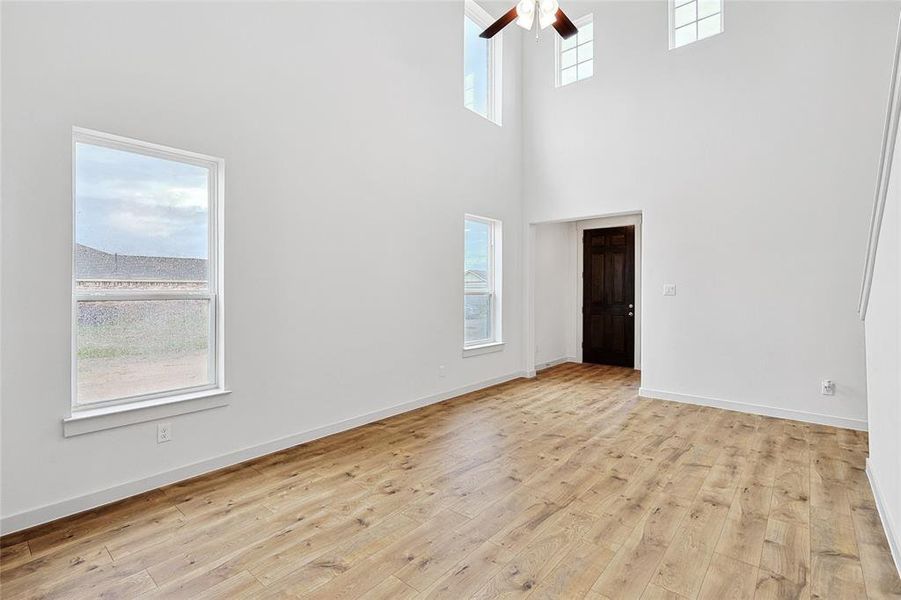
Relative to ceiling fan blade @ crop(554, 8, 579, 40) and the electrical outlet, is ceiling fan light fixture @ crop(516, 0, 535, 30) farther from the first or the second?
the electrical outlet

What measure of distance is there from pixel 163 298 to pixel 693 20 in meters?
5.98

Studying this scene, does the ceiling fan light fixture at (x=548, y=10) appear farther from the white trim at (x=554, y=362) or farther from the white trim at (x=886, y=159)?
the white trim at (x=554, y=362)

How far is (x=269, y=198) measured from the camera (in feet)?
11.0

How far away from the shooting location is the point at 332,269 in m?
3.79

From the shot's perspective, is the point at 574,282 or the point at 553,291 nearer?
the point at 553,291

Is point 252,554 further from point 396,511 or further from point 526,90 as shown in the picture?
point 526,90

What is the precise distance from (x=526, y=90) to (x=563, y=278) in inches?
122

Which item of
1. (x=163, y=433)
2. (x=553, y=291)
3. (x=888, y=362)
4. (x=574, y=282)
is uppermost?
(x=574, y=282)

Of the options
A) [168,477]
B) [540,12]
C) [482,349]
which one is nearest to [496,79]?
[540,12]

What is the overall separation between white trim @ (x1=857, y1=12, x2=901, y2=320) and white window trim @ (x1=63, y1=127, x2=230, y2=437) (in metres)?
3.62

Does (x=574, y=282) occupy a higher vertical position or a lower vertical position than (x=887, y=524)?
higher

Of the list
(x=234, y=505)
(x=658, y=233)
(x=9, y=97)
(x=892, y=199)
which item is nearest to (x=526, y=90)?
(x=658, y=233)

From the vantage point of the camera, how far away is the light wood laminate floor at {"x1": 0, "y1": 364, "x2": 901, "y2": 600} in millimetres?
1907

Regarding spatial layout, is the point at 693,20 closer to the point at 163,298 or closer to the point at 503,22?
the point at 503,22
